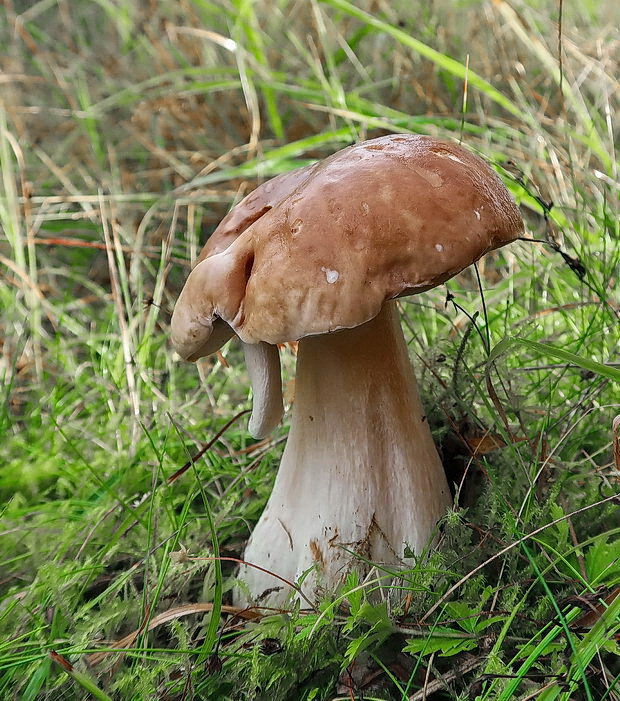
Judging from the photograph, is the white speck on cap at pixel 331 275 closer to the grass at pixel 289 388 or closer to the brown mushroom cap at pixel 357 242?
the brown mushroom cap at pixel 357 242

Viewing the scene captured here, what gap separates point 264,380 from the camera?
1309 millimetres

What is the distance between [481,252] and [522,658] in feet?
A: 2.29

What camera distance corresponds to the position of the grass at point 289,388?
1.11 m

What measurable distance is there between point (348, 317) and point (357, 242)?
12cm

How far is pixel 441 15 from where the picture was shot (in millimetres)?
3363

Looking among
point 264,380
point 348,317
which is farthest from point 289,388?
point 348,317

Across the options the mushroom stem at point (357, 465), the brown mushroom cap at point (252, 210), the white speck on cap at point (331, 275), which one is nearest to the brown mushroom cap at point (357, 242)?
the white speck on cap at point (331, 275)

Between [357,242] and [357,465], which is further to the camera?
[357,465]

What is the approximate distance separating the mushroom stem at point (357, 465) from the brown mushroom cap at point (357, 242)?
27 cm

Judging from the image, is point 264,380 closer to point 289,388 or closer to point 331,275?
point 331,275

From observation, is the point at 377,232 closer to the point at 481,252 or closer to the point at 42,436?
the point at 481,252

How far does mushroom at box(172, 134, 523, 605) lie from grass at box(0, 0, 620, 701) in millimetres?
119

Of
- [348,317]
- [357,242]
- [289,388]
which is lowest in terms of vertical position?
[289,388]

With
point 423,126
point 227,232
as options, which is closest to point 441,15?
point 423,126
